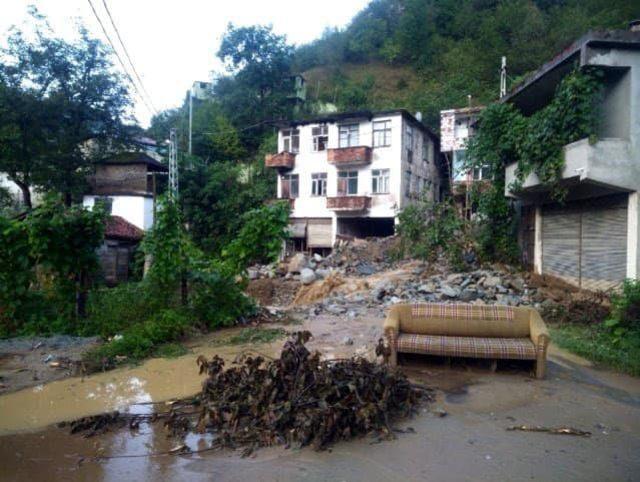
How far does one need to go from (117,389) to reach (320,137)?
26541 millimetres

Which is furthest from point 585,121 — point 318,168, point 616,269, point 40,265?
point 318,168

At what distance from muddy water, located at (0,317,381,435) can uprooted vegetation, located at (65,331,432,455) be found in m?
0.69

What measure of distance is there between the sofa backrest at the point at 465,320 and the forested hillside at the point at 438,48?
113 ft

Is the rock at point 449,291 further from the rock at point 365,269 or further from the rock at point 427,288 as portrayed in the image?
the rock at point 365,269

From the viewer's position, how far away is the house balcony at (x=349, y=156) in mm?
29422

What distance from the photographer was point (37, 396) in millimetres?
6172

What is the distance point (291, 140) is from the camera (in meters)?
32.3

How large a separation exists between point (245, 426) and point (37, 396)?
10.6 feet

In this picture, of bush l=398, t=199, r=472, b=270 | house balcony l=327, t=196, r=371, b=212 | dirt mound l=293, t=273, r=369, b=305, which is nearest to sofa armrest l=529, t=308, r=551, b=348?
dirt mound l=293, t=273, r=369, b=305

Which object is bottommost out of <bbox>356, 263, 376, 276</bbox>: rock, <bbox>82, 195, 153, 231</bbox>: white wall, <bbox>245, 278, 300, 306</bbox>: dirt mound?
<bbox>245, 278, 300, 306</bbox>: dirt mound

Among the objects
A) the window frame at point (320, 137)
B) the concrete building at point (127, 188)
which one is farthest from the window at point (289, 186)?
the concrete building at point (127, 188)

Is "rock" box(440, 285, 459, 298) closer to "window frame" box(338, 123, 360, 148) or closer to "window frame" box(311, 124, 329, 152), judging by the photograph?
"window frame" box(338, 123, 360, 148)

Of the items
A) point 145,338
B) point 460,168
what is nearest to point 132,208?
point 460,168

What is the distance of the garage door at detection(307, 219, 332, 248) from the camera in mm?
30891
